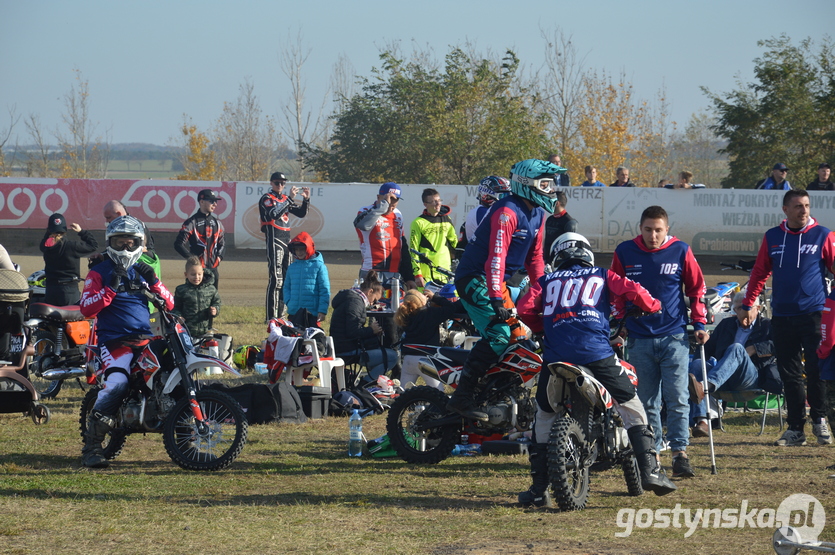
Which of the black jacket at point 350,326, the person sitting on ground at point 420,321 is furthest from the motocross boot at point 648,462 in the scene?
the black jacket at point 350,326

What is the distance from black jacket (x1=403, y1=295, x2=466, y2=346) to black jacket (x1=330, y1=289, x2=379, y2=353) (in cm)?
102

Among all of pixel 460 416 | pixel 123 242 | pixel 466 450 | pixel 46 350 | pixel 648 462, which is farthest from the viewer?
pixel 46 350

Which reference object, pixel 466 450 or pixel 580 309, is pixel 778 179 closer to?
pixel 466 450

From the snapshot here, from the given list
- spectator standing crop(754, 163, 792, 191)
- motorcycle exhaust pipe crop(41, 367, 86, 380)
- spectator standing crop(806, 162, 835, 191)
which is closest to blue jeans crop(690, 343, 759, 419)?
motorcycle exhaust pipe crop(41, 367, 86, 380)

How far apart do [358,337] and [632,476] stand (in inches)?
185

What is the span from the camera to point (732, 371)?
28.4ft

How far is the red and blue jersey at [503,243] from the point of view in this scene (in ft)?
22.9

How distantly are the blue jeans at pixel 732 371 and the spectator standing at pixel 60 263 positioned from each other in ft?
25.5

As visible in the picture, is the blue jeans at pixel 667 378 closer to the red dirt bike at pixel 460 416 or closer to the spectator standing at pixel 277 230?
the red dirt bike at pixel 460 416

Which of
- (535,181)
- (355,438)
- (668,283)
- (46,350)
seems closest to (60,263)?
(46,350)

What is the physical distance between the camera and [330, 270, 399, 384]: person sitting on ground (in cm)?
1052

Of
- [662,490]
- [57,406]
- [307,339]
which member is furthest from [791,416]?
[57,406]

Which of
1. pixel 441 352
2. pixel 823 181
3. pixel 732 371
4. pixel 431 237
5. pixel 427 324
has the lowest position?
pixel 732 371

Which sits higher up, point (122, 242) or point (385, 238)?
point (385, 238)
